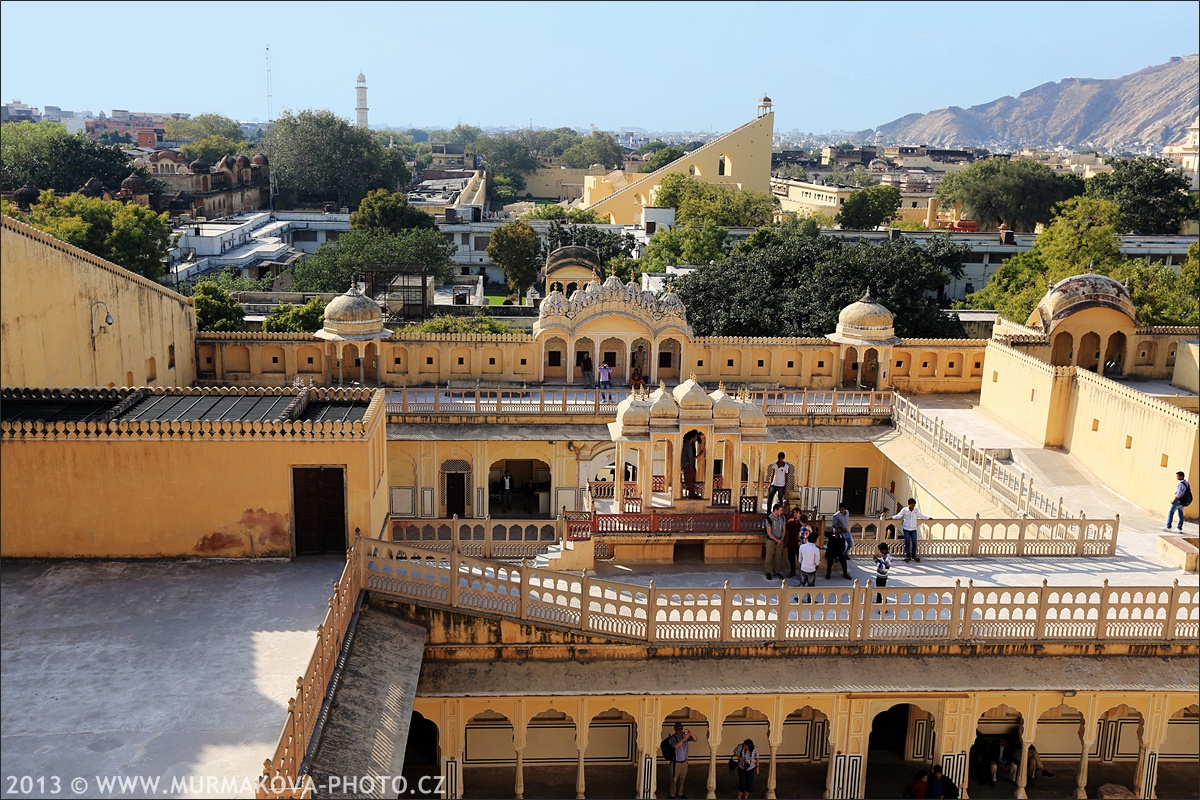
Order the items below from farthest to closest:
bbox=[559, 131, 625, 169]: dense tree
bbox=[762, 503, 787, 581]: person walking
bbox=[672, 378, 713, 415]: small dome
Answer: bbox=[559, 131, 625, 169]: dense tree < bbox=[672, 378, 713, 415]: small dome < bbox=[762, 503, 787, 581]: person walking

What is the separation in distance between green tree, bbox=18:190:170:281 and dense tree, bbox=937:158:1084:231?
185 feet

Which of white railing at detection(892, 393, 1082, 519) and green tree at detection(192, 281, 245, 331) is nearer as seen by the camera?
white railing at detection(892, 393, 1082, 519)

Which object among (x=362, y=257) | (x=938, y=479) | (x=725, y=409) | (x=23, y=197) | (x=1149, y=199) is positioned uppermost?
(x=1149, y=199)

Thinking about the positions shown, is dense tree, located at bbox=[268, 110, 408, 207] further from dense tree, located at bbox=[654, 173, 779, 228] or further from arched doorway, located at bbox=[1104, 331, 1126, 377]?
arched doorway, located at bbox=[1104, 331, 1126, 377]

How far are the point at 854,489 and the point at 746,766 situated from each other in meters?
12.7

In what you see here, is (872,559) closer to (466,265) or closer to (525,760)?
(525,760)

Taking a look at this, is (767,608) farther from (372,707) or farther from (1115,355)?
(1115,355)

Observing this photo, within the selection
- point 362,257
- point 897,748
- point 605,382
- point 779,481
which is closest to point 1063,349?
point 605,382

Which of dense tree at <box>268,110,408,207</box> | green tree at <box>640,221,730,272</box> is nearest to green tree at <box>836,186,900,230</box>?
green tree at <box>640,221,730,272</box>

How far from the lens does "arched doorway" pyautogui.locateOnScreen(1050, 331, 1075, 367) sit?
2811 centimetres

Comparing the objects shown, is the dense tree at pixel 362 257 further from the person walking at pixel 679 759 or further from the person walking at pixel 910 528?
the person walking at pixel 679 759

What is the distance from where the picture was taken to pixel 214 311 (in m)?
33.7

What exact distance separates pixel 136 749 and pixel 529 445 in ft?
51.6

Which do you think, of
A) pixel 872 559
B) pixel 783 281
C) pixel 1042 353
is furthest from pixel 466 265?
pixel 872 559
